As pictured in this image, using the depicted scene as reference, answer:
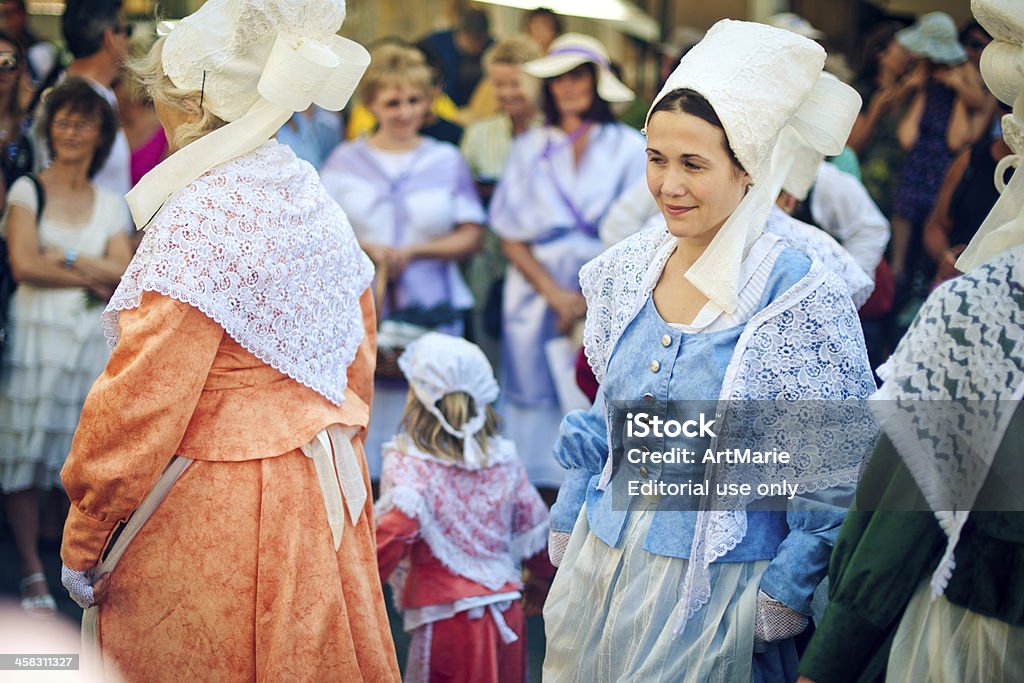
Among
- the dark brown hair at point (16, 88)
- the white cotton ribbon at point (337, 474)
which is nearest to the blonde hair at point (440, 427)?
the white cotton ribbon at point (337, 474)

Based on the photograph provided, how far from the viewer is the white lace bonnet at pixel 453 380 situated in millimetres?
3584

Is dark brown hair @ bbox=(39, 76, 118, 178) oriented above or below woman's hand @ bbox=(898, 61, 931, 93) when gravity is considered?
below

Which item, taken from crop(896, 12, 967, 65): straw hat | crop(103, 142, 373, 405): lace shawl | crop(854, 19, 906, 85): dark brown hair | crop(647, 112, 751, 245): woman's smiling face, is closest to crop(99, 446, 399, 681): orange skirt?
crop(103, 142, 373, 405): lace shawl

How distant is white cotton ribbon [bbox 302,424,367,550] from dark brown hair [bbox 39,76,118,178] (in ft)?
8.93

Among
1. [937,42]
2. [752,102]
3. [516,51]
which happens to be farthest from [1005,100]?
[937,42]

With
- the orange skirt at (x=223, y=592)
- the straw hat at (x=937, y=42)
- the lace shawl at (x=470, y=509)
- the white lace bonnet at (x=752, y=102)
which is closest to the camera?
the white lace bonnet at (x=752, y=102)

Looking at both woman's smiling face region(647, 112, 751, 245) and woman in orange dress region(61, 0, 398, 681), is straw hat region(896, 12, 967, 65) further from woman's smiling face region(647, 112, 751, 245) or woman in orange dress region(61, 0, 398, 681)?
woman in orange dress region(61, 0, 398, 681)

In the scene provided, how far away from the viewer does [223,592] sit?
2.60 meters

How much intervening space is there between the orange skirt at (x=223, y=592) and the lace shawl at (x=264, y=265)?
290 mm

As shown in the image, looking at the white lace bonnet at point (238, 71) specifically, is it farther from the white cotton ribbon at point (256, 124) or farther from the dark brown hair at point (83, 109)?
the dark brown hair at point (83, 109)

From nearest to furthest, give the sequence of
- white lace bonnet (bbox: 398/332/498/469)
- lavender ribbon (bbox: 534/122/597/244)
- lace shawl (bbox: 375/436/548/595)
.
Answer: lace shawl (bbox: 375/436/548/595), white lace bonnet (bbox: 398/332/498/469), lavender ribbon (bbox: 534/122/597/244)

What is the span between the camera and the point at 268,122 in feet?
8.89

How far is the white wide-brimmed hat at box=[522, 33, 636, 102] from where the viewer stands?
5.77 meters

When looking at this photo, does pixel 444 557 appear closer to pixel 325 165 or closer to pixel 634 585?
pixel 634 585
